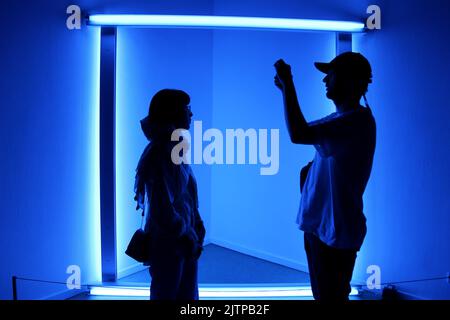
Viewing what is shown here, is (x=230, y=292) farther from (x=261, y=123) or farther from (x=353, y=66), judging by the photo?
(x=353, y=66)

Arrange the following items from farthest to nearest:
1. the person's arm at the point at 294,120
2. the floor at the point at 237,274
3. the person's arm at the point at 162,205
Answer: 1. the floor at the point at 237,274
2. the person's arm at the point at 162,205
3. the person's arm at the point at 294,120

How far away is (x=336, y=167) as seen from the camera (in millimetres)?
1523

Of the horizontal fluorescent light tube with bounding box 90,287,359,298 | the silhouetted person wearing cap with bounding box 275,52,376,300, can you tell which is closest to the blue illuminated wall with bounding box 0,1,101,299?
the horizontal fluorescent light tube with bounding box 90,287,359,298

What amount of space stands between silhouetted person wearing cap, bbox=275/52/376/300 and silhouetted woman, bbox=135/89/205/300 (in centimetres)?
54

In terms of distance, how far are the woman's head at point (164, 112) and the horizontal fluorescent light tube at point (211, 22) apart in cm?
109

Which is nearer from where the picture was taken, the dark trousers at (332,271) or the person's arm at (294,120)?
the person's arm at (294,120)

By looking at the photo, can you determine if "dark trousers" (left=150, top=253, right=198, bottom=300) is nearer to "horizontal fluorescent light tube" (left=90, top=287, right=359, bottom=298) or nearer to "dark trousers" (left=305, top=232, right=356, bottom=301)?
"dark trousers" (left=305, top=232, right=356, bottom=301)

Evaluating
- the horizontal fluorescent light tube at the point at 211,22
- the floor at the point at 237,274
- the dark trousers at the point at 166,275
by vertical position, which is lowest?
the floor at the point at 237,274

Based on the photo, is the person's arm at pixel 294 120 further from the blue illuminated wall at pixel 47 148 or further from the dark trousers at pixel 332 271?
the blue illuminated wall at pixel 47 148

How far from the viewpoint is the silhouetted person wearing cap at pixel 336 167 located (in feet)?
4.83

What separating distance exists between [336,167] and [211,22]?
5.14ft

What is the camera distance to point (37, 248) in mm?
2516

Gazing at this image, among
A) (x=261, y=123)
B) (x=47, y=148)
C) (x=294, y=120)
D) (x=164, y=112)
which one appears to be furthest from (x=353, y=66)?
(x=47, y=148)

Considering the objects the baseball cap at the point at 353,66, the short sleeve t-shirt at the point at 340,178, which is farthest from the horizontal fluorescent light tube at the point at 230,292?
the baseball cap at the point at 353,66
